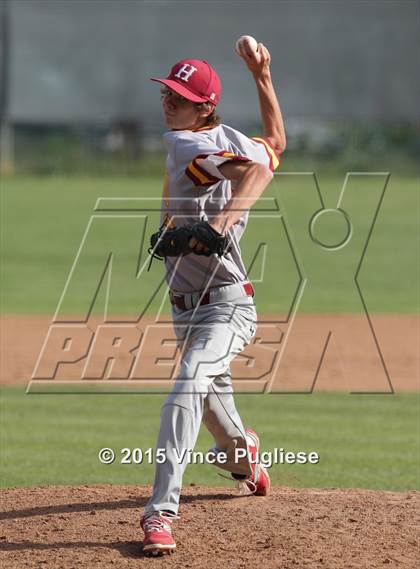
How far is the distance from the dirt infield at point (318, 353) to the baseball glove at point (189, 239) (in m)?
5.34

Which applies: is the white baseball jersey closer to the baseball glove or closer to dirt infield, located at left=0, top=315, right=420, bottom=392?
the baseball glove

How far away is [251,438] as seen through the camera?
18.0 ft

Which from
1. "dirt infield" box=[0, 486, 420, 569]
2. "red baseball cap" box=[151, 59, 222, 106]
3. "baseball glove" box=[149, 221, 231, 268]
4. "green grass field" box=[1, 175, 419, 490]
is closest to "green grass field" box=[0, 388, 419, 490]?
"green grass field" box=[1, 175, 419, 490]

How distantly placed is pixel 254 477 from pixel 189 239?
1622 mm

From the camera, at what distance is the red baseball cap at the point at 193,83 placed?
187 inches

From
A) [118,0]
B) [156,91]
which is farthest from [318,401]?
[118,0]

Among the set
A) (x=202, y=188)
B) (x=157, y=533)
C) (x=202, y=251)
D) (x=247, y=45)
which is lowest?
(x=157, y=533)

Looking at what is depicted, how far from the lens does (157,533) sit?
448 centimetres

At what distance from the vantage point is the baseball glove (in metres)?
4.43

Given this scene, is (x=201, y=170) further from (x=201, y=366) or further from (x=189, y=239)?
(x=201, y=366)

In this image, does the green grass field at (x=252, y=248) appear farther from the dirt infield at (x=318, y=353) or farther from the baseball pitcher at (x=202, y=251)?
the baseball pitcher at (x=202, y=251)

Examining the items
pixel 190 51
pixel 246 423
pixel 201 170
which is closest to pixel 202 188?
pixel 201 170

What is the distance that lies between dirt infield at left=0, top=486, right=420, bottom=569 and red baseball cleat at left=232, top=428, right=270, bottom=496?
6 centimetres

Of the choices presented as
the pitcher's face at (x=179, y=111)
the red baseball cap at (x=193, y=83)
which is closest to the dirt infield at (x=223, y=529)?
the pitcher's face at (x=179, y=111)
